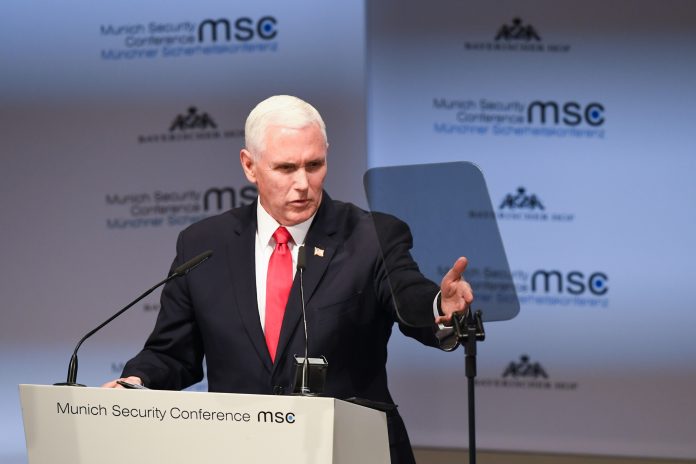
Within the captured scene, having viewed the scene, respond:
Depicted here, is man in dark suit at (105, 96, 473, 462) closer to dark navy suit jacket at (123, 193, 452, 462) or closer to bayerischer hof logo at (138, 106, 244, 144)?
dark navy suit jacket at (123, 193, 452, 462)

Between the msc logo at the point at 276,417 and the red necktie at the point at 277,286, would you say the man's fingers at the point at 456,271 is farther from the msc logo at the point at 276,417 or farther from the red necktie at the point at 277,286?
the red necktie at the point at 277,286

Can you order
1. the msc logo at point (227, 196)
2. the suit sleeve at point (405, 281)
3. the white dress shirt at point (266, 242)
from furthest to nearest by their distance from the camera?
the msc logo at point (227, 196), the white dress shirt at point (266, 242), the suit sleeve at point (405, 281)

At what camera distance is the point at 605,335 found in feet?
17.6

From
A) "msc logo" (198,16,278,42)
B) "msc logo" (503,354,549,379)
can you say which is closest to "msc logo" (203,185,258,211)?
"msc logo" (198,16,278,42)

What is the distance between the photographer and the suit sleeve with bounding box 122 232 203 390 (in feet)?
9.98

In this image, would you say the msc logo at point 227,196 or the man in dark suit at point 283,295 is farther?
the msc logo at point 227,196

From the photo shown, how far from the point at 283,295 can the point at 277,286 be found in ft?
0.11

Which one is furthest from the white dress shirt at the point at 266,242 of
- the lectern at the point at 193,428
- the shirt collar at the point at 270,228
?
the lectern at the point at 193,428

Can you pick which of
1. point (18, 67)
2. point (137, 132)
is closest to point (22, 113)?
point (18, 67)

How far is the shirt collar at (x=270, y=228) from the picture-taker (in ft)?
10.00

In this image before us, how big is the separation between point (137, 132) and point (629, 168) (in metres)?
2.63

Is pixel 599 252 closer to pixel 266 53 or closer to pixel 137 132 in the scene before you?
pixel 266 53

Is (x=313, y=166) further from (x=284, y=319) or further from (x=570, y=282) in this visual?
(x=570, y=282)

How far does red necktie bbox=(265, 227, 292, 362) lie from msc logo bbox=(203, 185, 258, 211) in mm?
2581
